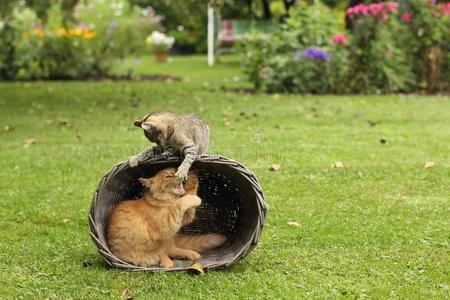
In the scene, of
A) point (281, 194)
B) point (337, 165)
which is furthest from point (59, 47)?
point (281, 194)

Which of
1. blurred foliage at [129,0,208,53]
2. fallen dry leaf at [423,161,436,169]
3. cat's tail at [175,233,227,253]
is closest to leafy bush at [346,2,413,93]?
fallen dry leaf at [423,161,436,169]

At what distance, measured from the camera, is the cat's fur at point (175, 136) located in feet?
13.0

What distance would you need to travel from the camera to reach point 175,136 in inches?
159

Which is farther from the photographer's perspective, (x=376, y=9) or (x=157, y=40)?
(x=157, y=40)

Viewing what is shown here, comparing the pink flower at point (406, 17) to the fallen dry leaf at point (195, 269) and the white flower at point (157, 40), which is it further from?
the white flower at point (157, 40)

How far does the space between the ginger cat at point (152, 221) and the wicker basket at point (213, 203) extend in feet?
0.29

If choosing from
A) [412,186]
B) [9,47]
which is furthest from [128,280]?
[9,47]

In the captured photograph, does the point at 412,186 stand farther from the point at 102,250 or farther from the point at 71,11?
the point at 71,11

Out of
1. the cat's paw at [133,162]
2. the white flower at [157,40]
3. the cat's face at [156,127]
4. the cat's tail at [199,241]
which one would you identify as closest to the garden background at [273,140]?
the cat's tail at [199,241]

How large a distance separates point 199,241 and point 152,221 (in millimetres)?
454

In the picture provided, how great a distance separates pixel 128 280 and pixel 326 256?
120cm

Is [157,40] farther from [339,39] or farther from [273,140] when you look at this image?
[273,140]

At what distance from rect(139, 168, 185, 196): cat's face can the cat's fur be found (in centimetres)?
11

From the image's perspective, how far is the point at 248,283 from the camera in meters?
3.95
